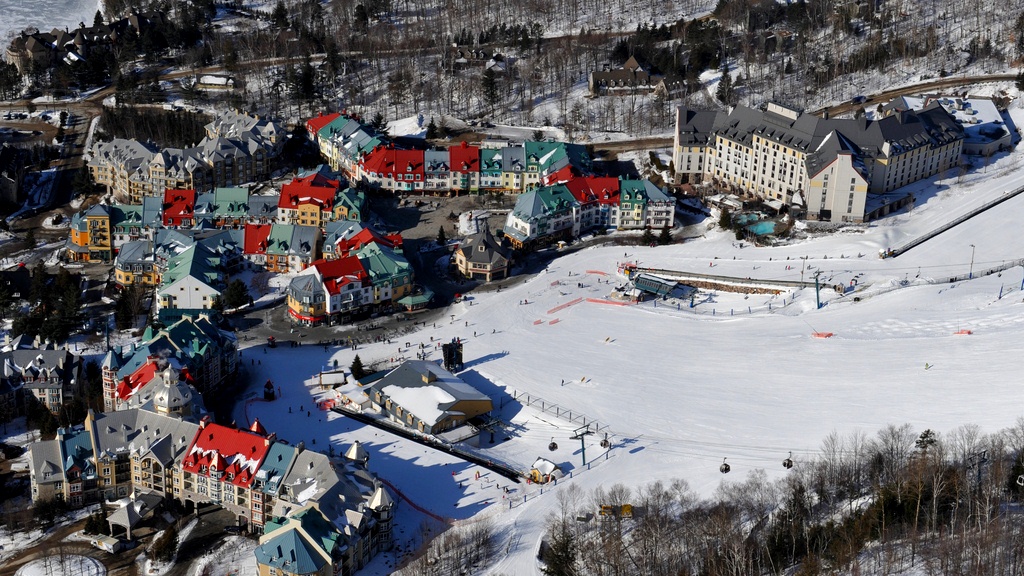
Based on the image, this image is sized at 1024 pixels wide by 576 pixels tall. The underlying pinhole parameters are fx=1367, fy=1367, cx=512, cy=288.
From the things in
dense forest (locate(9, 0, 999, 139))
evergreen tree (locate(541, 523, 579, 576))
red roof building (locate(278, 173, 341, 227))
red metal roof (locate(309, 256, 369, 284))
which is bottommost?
evergreen tree (locate(541, 523, 579, 576))

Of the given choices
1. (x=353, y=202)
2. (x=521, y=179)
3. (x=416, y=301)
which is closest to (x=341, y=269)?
(x=416, y=301)

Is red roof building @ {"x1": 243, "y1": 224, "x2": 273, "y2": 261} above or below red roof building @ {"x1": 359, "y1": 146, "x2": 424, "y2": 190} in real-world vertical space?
below

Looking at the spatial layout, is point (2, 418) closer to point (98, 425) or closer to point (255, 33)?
point (98, 425)

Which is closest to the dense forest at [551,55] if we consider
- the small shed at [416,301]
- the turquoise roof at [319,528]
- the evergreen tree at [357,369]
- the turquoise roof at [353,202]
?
the turquoise roof at [353,202]

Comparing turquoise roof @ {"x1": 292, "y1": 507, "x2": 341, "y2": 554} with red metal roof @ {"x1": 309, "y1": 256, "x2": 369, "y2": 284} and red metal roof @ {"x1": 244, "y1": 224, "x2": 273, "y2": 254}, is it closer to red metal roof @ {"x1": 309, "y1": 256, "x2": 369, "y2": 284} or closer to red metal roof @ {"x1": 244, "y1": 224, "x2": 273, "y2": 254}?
red metal roof @ {"x1": 309, "y1": 256, "x2": 369, "y2": 284}

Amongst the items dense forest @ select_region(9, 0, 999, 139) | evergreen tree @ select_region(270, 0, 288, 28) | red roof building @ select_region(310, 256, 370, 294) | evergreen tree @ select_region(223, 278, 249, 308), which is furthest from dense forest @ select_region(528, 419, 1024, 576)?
evergreen tree @ select_region(270, 0, 288, 28)

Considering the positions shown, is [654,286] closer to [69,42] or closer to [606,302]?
[606,302]

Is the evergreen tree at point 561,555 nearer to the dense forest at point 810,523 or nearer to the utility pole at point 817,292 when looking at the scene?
the dense forest at point 810,523
